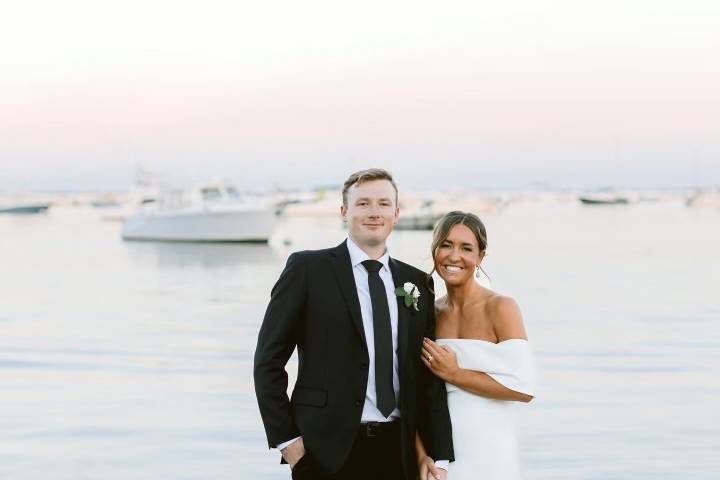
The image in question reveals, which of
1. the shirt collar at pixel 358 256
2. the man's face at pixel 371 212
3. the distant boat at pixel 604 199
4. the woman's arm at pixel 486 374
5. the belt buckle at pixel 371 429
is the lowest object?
the distant boat at pixel 604 199

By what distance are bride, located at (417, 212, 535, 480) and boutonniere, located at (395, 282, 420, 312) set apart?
340 millimetres

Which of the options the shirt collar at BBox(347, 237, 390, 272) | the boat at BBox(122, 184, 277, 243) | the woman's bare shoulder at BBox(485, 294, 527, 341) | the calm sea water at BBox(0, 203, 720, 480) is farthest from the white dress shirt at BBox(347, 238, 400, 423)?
the boat at BBox(122, 184, 277, 243)

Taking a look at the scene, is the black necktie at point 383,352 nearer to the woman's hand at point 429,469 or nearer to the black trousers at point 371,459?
the black trousers at point 371,459

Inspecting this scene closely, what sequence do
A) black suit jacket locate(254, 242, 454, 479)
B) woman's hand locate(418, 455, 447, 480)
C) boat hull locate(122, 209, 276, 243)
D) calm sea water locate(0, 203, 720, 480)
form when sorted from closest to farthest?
black suit jacket locate(254, 242, 454, 479)
woman's hand locate(418, 455, 447, 480)
calm sea water locate(0, 203, 720, 480)
boat hull locate(122, 209, 276, 243)

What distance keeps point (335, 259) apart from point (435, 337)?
661 mm

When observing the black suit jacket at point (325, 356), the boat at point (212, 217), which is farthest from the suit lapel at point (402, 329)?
the boat at point (212, 217)

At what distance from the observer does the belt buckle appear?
4062mm

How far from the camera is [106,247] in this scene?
195 ft

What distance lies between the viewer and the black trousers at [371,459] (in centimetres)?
406

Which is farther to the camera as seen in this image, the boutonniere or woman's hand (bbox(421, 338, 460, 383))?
woman's hand (bbox(421, 338, 460, 383))

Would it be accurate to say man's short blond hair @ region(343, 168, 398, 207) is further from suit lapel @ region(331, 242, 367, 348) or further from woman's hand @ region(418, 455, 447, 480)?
woman's hand @ region(418, 455, 447, 480)

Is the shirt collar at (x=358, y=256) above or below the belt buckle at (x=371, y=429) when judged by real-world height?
above

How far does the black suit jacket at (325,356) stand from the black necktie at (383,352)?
47 mm

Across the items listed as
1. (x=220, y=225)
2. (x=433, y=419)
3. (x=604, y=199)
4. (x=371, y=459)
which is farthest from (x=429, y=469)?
(x=604, y=199)
